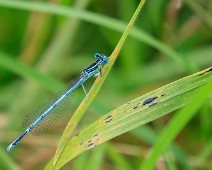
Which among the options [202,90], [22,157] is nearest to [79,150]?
[202,90]

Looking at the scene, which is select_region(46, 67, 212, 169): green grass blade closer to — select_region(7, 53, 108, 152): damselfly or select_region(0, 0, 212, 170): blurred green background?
select_region(7, 53, 108, 152): damselfly

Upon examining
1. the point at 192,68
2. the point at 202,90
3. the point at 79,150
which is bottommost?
the point at 79,150

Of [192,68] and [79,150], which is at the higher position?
[192,68]

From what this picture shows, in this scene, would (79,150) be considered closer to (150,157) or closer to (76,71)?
(150,157)

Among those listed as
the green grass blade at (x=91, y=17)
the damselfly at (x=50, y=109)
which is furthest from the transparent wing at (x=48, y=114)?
the green grass blade at (x=91, y=17)

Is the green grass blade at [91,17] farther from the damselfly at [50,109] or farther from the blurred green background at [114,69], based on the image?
the damselfly at [50,109]

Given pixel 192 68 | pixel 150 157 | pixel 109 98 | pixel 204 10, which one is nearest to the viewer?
pixel 150 157
